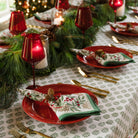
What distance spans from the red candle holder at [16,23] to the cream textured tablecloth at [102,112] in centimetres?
35

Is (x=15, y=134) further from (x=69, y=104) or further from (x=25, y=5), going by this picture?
(x=25, y=5)

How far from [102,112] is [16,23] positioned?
76 cm

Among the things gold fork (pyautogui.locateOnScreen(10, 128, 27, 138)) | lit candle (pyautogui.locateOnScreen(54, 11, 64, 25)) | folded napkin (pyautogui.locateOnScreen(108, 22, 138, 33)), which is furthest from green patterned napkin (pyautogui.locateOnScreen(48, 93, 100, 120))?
folded napkin (pyautogui.locateOnScreen(108, 22, 138, 33))

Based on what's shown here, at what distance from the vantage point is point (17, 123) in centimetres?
82

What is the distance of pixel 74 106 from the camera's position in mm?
843

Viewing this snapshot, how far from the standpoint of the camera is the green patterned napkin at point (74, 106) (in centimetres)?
80

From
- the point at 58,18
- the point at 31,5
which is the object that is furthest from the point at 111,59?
the point at 31,5

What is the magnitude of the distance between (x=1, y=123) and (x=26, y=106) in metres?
0.10

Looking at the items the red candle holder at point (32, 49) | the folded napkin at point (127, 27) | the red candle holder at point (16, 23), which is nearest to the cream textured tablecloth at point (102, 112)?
the red candle holder at point (32, 49)

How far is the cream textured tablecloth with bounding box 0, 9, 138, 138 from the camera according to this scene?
796 mm

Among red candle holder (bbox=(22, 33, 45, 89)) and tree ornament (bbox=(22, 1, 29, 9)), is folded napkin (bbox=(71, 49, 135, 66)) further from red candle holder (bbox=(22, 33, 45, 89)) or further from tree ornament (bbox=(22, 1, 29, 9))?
tree ornament (bbox=(22, 1, 29, 9))

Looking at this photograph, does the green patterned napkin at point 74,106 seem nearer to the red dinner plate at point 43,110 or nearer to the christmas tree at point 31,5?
the red dinner plate at point 43,110

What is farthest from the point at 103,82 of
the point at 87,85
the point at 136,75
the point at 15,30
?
the point at 15,30

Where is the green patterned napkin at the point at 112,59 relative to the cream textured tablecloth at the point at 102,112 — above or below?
above
